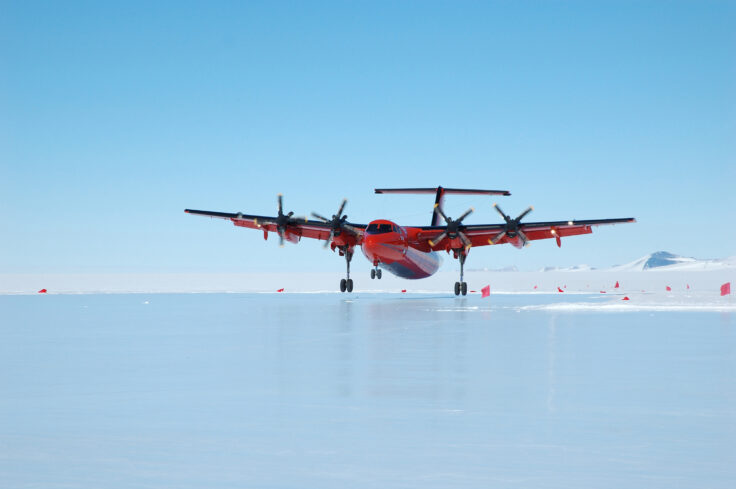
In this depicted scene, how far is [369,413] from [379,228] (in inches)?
1499

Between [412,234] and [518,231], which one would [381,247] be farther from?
[518,231]

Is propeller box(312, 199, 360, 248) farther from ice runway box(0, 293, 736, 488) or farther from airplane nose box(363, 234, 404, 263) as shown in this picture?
ice runway box(0, 293, 736, 488)

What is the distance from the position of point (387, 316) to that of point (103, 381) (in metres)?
17.4

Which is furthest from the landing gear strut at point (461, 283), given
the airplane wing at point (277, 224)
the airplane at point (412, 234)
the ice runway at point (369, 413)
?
the ice runway at point (369, 413)

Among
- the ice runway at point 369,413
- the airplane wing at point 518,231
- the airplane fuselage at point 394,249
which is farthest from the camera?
the airplane wing at point 518,231

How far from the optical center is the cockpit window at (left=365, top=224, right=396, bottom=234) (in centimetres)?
4638

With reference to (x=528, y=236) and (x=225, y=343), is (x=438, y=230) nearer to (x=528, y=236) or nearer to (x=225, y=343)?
(x=528, y=236)

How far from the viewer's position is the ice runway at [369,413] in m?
6.05

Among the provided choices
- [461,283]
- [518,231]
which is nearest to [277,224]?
[461,283]

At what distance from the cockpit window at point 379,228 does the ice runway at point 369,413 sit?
28.9 metres

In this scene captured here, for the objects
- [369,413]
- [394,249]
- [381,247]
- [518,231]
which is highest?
[518,231]

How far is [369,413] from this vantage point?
8.52 metres

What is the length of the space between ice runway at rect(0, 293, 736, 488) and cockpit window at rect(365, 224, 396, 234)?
95.0 ft

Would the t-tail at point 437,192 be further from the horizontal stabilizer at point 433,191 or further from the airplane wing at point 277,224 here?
the airplane wing at point 277,224
